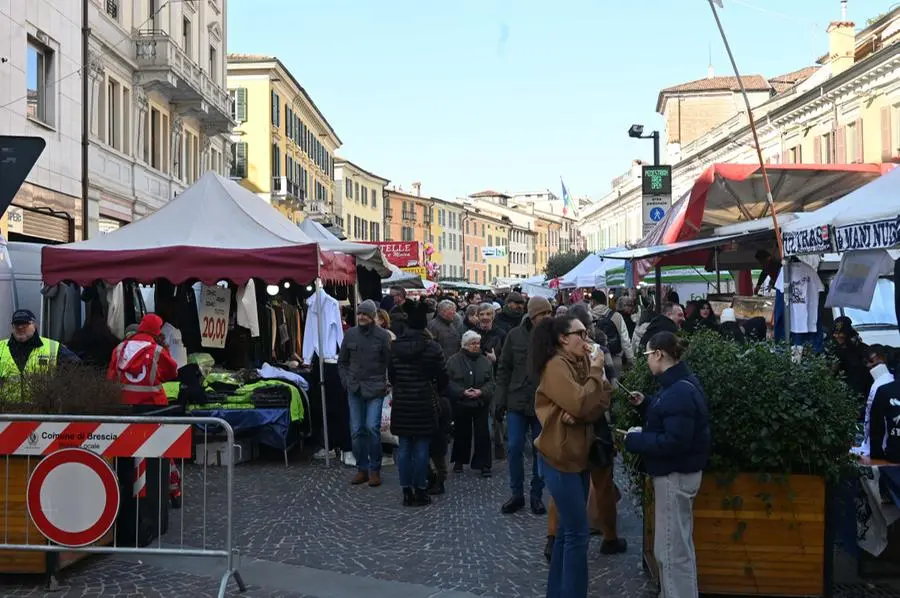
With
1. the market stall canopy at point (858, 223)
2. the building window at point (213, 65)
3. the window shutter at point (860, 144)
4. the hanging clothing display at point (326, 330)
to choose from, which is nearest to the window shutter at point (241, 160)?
the building window at point (213, 65)

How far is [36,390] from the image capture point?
672 centimetres

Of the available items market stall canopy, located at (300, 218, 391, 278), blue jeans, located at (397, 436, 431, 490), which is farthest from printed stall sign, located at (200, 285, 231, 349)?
blue jeans, located at (397, 436, 431, 490)

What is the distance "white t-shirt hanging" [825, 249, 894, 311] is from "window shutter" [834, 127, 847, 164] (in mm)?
32018

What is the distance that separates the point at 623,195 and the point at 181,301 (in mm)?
69725

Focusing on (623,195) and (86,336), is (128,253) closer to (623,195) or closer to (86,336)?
(86,336)

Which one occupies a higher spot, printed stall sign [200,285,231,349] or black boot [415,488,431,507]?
printed stall sign [200,285,231,349]

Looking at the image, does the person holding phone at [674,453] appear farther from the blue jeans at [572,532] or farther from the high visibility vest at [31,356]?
the high visibility vest at [31,356]

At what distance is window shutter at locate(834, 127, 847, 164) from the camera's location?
3822 cm

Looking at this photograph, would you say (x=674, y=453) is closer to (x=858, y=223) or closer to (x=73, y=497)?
(x=858, y=223)

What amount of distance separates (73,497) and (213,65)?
3223cm

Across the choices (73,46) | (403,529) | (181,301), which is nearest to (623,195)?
(73,46)

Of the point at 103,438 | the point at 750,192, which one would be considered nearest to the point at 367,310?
A: the point at 103,438

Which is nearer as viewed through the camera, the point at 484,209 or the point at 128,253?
the point at 128,253

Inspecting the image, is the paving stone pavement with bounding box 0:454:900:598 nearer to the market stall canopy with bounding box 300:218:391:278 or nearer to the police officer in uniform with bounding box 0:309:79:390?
the police officer in uniform with bounding box 0:309:79:390
